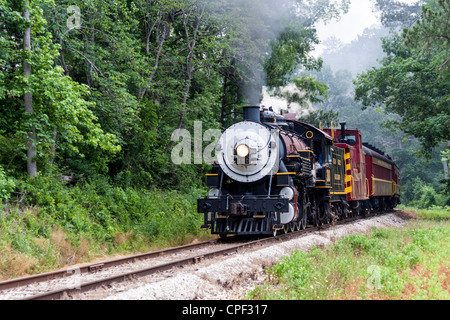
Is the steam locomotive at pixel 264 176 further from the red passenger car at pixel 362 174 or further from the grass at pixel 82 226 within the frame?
the red passenger car at pixel 362 174

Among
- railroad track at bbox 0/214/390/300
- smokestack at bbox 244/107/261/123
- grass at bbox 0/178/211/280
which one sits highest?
smokestack at bbox 244/107/261/123

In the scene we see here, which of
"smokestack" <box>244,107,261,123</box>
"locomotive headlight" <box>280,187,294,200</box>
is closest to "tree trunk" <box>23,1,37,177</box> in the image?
"smokestack" <box>244,107,261,123</box>

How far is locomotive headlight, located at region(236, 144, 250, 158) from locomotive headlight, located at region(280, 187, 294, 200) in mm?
1391

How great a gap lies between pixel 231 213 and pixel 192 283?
540 cm

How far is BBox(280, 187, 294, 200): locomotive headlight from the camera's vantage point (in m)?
12.3

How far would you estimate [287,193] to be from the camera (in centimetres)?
1246

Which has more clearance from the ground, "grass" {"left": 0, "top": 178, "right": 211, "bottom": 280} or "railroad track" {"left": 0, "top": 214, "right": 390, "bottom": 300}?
"grass" {"left": 0, "top": 178, "right": 211, "bottom": 280}

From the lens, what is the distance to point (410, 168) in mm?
54969

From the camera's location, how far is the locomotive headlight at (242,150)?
40.9 feet

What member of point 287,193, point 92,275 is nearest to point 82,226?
point 92,275

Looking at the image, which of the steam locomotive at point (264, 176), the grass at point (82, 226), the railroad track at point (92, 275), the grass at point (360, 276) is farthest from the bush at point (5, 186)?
the grass at point (360, 276)

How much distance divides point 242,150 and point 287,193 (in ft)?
5.47

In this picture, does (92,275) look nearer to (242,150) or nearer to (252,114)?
(242,150)

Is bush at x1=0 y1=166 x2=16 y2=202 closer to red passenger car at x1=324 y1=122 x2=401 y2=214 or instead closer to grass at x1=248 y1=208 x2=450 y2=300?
grass at x1=248 y1=208 x2=450 y2=300
